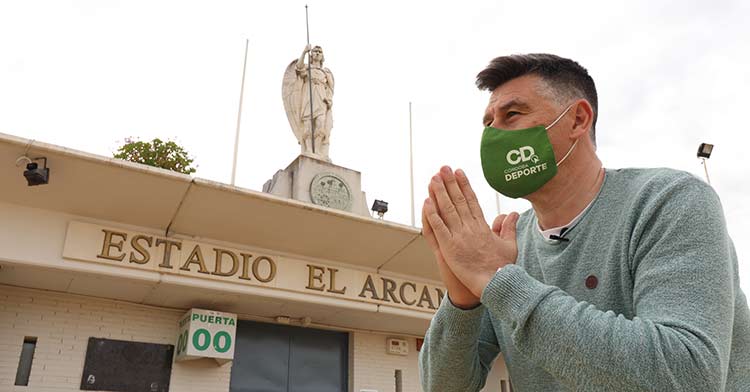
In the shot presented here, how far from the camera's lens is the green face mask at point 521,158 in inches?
53.4

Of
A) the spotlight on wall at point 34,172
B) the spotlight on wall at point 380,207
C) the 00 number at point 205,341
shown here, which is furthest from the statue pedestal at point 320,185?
the spotlight on wall at point 34,172

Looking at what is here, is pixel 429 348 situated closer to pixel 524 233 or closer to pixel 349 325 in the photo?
pixel 524 233

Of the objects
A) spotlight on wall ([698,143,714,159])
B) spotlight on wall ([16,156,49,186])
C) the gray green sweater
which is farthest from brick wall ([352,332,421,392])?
the gray green sweater

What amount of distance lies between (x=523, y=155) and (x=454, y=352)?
49cm

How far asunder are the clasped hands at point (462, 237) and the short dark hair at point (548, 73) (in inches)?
15.0

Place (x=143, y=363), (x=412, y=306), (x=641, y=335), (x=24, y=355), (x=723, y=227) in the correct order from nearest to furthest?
(x=641, y=335), (x=723, y=227), (x=24, y=355), (x=143, y=363), (x=412, y=306)

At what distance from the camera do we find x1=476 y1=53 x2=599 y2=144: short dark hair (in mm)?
1438

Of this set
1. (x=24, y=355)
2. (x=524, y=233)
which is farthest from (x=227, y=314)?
(x=524, y=233)

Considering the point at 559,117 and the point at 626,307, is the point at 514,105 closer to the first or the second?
the point at 559,117

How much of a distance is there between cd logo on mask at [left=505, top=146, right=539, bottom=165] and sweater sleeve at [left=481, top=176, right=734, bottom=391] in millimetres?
338

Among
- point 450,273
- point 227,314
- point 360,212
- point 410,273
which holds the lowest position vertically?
point 450,273

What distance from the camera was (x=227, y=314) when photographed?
7.31m

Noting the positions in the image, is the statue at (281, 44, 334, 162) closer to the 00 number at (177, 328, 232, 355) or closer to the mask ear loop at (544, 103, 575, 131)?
the 00 number at (177, 328, 232, 355)

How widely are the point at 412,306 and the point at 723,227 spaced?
711 centimetres
